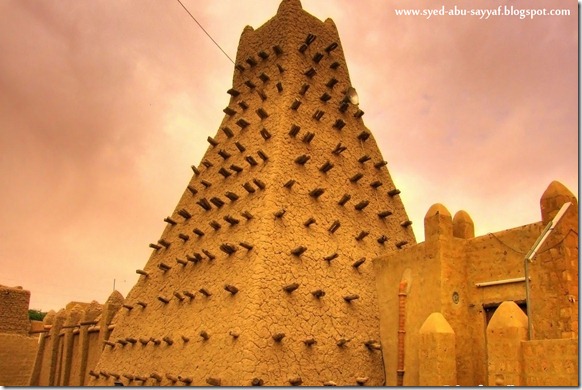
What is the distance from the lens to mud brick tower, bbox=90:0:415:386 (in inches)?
428

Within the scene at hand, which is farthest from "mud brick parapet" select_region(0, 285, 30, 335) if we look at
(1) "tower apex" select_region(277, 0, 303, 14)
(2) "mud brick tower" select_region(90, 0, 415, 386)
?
(1) "tower apex" select_region(277, 0, 303, 14)

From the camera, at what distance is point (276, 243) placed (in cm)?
1176

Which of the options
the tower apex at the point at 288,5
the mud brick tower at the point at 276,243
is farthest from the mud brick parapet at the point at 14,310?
the tower apex at the point at 288,5

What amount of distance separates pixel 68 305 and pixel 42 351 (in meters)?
4.63

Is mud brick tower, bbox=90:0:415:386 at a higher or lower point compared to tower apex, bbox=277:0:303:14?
lower

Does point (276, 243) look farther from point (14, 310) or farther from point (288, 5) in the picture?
point (14, 310)

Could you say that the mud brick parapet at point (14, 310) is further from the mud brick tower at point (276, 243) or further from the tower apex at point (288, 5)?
the tower apex at point (288, 5)

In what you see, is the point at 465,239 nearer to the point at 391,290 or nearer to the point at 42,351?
the point at 391,290

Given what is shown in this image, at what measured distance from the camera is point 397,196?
15.3 meters

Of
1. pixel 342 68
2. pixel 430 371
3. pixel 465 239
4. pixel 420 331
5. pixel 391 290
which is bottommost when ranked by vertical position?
pixel 430 371

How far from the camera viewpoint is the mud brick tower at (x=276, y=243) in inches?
428

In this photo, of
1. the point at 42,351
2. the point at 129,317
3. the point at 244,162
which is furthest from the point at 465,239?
the point at 42,351

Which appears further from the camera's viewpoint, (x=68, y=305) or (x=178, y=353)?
(x=68, y=305)

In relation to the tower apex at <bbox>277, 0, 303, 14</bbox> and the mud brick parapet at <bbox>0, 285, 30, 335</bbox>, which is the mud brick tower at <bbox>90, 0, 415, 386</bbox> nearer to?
the tower apex at <bbox>277, 0, 303, 14</bbox>
